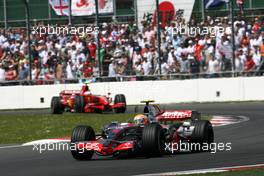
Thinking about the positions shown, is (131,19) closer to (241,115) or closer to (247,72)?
(247,72)

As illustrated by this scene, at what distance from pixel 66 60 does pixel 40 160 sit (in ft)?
50.4

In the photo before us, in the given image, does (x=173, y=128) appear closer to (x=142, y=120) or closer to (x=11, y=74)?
(x=142, y=120)

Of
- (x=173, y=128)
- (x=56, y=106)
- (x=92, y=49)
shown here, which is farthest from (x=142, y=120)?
(x=92, y=49)

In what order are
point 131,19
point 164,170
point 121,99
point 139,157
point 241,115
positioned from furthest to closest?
point 131,19 < point 121,99 < point 241,115 < point 139,157 < point 164,170

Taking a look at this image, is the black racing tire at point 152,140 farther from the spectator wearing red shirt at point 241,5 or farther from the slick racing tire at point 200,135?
the spectator wearing red shirt at point 241,5

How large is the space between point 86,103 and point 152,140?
44.7 feet

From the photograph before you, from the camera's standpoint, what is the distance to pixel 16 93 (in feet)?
96.0

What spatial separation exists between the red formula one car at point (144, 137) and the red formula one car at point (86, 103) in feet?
37.1

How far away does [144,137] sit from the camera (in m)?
12.5

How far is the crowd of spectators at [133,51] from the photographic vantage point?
26594 millimetres

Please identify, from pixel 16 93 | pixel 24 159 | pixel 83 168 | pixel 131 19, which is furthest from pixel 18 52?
pixel 83 168

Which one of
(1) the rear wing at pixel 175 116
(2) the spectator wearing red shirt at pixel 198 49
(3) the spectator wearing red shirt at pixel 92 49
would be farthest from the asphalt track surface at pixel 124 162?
(3) the spectator wearing red shirt at pixel 92 49

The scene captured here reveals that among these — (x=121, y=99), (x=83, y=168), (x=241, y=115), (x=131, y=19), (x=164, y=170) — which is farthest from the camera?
(x=131, y=19)

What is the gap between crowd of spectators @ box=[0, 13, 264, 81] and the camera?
1047 inches
